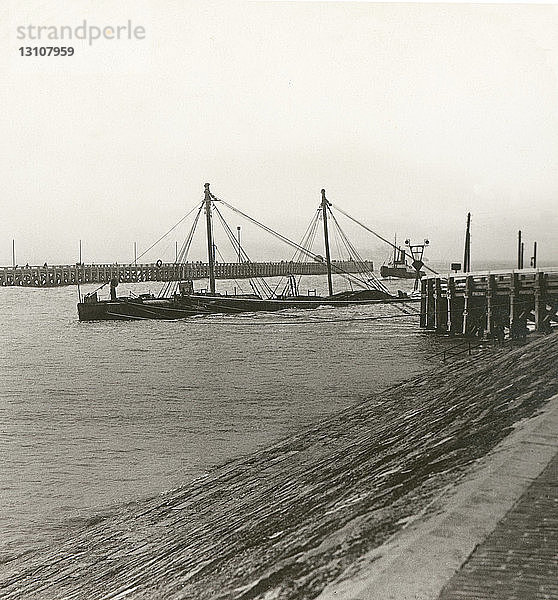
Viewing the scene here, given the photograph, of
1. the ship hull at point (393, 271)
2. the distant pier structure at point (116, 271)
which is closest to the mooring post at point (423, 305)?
the ship hull at point (393, 271)

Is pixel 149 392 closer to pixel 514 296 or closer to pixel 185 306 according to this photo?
pixel 185 306

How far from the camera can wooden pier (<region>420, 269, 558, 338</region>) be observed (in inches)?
286

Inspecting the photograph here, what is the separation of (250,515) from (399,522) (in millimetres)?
871

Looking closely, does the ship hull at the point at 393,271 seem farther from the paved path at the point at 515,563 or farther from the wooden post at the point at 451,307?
the paved path at the point at 515,563

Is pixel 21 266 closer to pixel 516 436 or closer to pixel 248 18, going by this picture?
pixel 248 18

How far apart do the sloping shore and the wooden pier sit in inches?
119

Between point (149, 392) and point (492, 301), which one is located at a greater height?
point (492, 301)

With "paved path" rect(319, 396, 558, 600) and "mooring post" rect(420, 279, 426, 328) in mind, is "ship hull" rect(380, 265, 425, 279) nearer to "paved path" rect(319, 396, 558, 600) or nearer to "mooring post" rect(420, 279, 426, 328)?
"mooring post" rect(420, 279, 426, 328)

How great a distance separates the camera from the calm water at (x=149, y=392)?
3539 mm

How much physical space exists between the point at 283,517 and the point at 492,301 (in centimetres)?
577

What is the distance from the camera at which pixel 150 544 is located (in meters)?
2.71

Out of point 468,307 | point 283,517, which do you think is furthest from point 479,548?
point 468,307

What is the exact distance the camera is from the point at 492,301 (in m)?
7.85

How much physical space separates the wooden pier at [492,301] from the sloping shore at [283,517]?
303 centimetres
